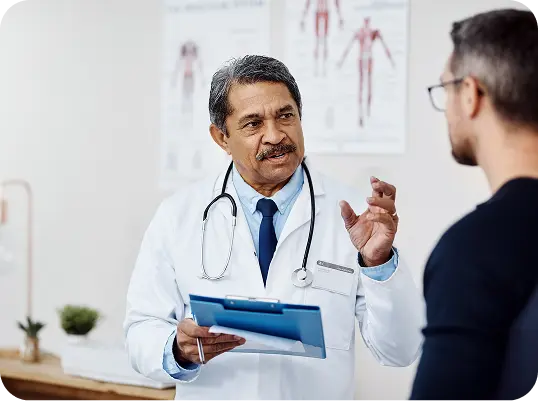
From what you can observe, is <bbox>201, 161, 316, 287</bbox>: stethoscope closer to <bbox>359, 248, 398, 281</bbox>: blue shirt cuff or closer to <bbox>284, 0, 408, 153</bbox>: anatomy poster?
<bbox>359, 248, 398, 281</bbox>: blue shirt cuff

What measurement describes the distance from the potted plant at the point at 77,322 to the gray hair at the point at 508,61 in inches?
86.7

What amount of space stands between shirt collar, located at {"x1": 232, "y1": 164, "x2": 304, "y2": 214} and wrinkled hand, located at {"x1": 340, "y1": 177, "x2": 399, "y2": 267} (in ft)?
1.07

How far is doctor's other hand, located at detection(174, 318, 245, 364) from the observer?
5.22 feet

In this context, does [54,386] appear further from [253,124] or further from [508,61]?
[508,61]

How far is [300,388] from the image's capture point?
1.78m

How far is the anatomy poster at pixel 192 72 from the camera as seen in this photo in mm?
2918

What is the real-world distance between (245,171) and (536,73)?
102 cm

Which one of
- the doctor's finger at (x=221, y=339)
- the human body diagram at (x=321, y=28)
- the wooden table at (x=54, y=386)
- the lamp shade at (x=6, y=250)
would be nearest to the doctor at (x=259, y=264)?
the doctor's finger at (x=221, y=339)

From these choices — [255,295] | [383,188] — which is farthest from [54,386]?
[383,188]

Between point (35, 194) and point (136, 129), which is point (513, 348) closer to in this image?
point (136, 129)

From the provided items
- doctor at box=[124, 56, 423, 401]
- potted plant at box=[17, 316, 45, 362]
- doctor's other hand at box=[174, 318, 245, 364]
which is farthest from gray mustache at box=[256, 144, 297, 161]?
potted plant at box=[17, 316, 45, 362]

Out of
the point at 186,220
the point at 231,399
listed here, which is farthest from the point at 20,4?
the point at 231,399

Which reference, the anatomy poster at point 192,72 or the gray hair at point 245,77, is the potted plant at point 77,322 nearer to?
the anatomy poster at point 192,72

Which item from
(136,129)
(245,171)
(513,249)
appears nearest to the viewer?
(513,249)
